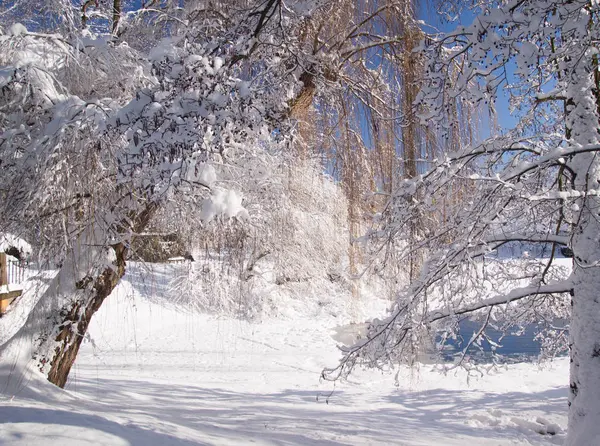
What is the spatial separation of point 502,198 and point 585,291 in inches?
38.8

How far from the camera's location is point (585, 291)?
3254 mm

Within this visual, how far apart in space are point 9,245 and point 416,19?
377cm

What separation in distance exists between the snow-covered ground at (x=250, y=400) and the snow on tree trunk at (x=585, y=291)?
2.56 ft

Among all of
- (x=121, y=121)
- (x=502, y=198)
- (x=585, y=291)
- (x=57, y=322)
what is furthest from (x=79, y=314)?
(x=585, y=291)

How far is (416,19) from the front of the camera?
4180 mm

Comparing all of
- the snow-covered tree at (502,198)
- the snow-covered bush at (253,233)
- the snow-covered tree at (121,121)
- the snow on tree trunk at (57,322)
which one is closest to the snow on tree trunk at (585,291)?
the snow-covered tree at (502,198)

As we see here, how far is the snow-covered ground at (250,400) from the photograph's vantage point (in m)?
3.46

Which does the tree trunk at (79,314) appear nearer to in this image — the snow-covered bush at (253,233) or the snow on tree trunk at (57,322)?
the snow on tree trunk at (57,322)

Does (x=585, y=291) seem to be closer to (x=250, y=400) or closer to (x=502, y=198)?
(x=502, y=198)

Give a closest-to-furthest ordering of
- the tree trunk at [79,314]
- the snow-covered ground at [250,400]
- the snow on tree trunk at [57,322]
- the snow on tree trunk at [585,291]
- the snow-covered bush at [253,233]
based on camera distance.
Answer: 1. the snow on tree trunk at [585,291]
2. the snow-covered ground at [250,400]
3. the snow-covered bush at [253,233]
4. the snow on tree trunk at [57,322]
5. the tree trunk at [79,314]

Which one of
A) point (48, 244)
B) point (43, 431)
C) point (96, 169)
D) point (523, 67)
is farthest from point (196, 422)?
point (523, 67)

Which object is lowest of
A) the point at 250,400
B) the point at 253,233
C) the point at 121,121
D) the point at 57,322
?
the point at 250,400

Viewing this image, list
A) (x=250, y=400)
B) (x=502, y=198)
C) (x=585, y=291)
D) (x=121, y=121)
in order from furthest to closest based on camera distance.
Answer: (x=250, y=400) → (x=585, y=291) → (x=502, y=198) → (x=121, y=121)

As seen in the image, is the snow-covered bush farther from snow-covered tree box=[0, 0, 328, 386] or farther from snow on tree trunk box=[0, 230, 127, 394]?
snow on tree trunk box=[0, 230, 127, 394]
